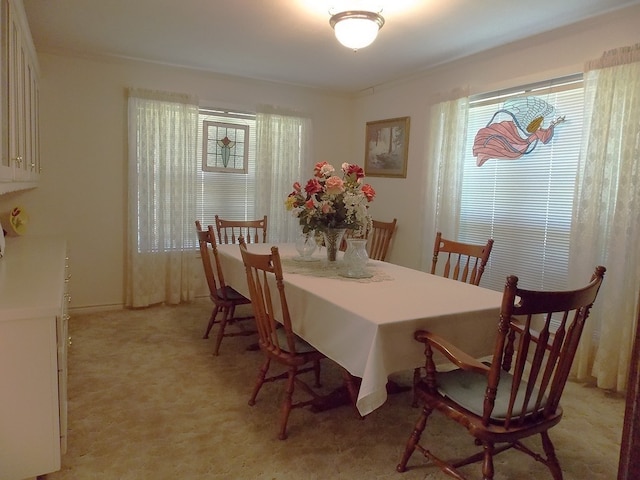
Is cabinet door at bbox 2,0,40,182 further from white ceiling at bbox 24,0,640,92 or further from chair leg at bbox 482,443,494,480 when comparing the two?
chair leg at bbox 482,443,494,480

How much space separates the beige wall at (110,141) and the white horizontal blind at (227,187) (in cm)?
15

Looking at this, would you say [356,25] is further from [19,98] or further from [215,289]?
[215,289]

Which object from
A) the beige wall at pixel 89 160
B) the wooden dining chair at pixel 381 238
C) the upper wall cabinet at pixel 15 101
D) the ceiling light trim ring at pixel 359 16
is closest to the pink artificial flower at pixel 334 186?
the ceiling light trim ring at pixel 359 16

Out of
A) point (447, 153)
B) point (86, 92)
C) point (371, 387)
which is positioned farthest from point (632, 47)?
point (86, 92)

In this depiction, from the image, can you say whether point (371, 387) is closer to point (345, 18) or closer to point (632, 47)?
point (345, 18)

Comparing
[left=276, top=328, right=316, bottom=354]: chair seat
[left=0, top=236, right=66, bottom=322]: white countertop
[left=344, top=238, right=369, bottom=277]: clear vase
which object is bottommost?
[left=276, top=328, right=316, bottom=354]: chair seat

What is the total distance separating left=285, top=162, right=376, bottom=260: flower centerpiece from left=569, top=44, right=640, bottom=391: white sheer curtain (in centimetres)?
144

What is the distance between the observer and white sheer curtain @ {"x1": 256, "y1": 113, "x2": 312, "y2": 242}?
466 cm

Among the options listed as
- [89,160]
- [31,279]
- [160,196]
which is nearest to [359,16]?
[31,279]

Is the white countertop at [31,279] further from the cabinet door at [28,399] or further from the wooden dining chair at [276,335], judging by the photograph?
the wooden dining chair at [276,335]

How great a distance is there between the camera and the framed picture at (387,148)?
4473mm

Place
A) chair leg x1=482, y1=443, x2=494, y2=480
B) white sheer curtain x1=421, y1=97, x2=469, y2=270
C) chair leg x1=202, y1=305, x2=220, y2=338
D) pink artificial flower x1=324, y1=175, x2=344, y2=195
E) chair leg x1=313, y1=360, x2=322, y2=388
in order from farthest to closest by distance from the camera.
A: white sheer curtain x1=421, y1=97, x2=469, y2=270 → chair leg x1=202, y1=305, x2=220, y2=338 → chair leg x1=313, y1=360, x2=322, y2=388 → pink artificial flower x1=324, y1=175, x2=344, y2=195 → chair leg x1=482, y1=443, x2=494, y2=480

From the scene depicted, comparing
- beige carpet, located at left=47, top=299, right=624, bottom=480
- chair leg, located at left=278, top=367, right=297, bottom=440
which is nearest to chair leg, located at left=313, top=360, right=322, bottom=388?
beige carpet, located at left=47, top=299, right=624, bottom=480

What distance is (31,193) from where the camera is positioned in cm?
380
